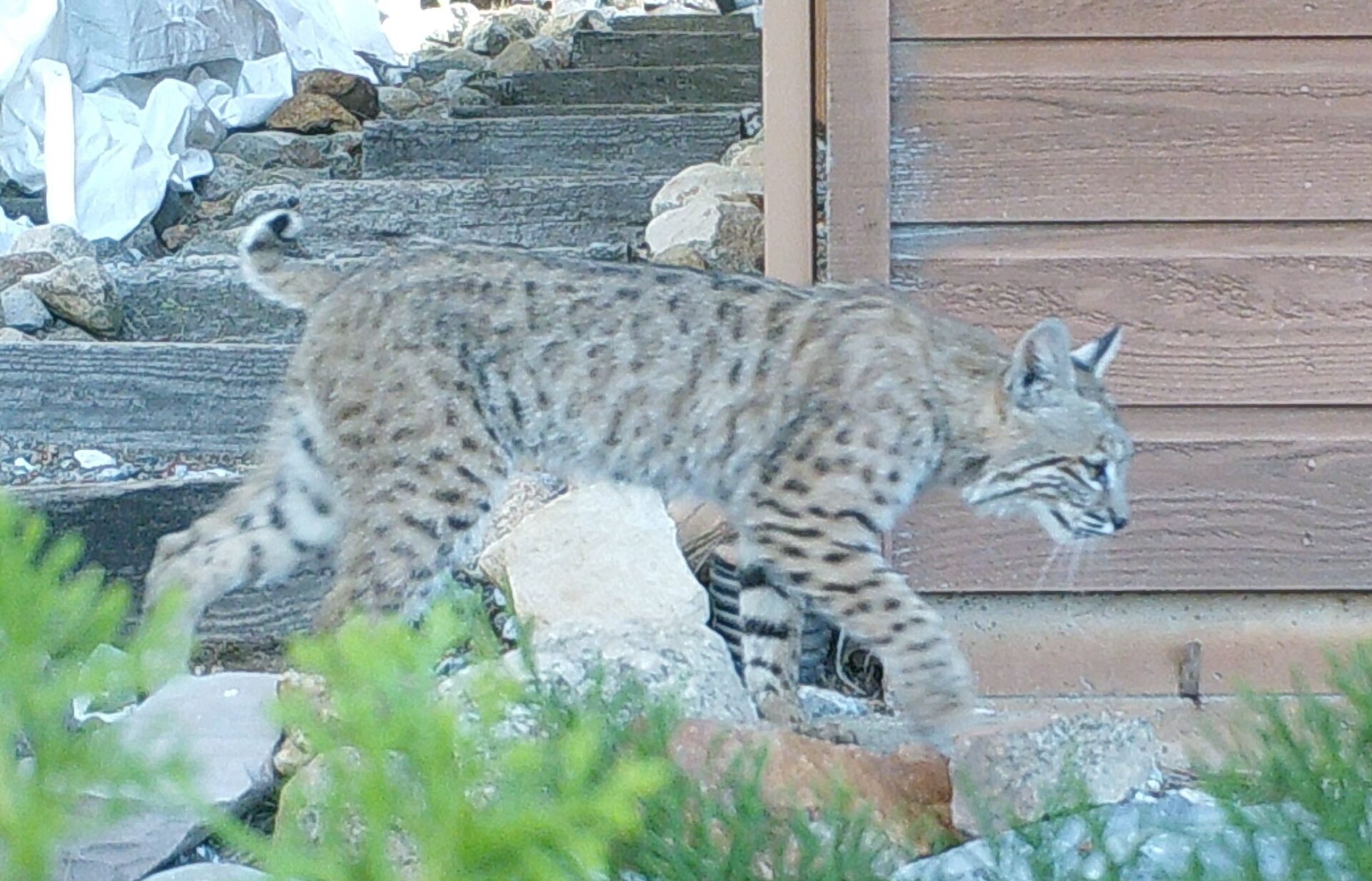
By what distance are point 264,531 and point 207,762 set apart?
1.25 metres

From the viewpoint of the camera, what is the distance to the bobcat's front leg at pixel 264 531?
421 centimetres

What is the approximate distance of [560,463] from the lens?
165 inches

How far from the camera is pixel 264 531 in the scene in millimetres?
4266

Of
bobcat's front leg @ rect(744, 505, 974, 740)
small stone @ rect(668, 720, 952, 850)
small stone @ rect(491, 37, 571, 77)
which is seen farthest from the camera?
small stone @ rect(491, 37, 571, 77)

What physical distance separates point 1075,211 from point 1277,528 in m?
0.90

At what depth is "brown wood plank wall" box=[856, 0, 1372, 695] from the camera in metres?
4.34

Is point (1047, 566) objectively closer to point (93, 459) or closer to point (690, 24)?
point (93, 459)

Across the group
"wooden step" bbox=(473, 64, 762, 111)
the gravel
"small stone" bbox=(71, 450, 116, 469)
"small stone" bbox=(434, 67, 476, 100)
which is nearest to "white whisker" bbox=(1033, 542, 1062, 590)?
the gravel

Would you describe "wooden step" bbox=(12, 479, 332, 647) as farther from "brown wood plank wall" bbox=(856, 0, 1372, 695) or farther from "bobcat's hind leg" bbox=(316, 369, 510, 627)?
"brown wood plank wall" bbox=(856, 0, 1372, 695)

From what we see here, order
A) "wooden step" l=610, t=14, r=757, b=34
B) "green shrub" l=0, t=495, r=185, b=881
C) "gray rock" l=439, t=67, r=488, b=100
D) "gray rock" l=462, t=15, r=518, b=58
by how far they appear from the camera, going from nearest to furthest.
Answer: "green shrub" l=0, t=495, r=185, b=881, "gray rock" l=439, t=67, r=488, b=100, "wooden step" l=610, t=14, r=757, b=34, "gray rock" l=462, t=15, r=518, b=58

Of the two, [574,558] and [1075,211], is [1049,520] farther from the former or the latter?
[574,558]

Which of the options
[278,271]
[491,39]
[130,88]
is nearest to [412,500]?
[278,271]

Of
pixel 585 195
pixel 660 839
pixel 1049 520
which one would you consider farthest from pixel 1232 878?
pixel 585 195

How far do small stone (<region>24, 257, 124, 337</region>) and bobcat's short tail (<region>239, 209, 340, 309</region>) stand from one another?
1837mm
